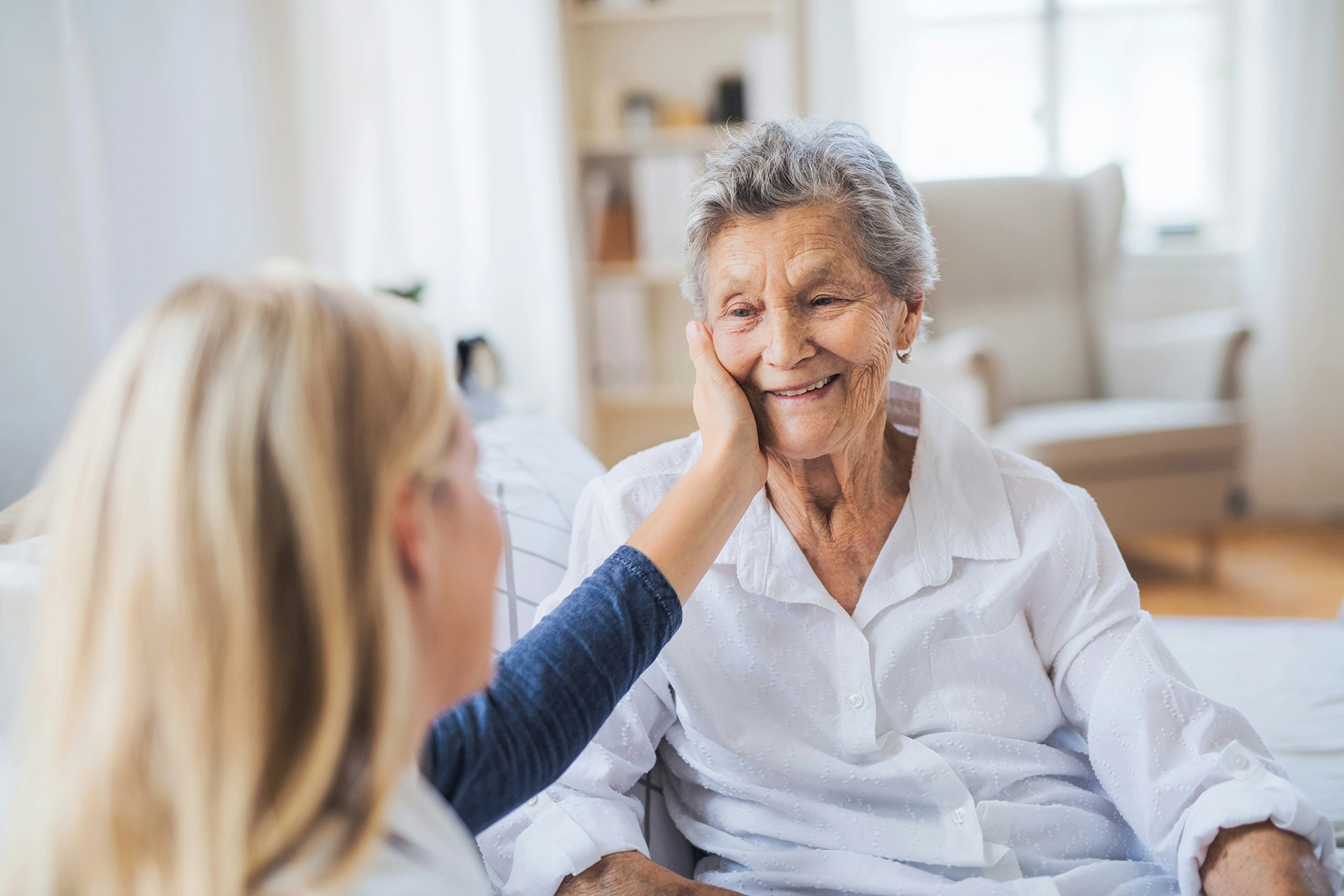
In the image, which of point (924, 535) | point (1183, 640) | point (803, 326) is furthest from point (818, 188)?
point (1183, 640)

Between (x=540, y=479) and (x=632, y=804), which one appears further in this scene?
(x=540, y=479)

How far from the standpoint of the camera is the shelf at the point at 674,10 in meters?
3.88

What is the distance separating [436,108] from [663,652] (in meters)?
2.73

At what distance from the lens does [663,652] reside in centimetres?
115

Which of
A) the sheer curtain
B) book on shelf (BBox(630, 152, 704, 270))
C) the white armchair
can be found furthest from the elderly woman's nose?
book on shelf (BBox(630, 152, 704, 270))

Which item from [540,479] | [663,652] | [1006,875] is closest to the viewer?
[1006,875]

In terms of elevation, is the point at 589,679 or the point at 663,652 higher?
the point at 589,679

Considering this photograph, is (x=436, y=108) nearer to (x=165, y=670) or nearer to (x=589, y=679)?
(x=589, y=679)

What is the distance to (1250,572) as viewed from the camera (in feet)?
11.3

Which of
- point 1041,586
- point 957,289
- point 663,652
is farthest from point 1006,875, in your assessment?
point 957,289

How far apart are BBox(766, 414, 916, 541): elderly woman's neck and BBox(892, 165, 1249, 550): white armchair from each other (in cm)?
202

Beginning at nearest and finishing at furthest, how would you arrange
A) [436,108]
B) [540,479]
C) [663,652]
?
[663,652], [540,479], [436,108]

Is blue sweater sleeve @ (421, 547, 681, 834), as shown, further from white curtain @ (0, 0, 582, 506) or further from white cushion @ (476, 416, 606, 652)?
white curtain @ (0, 0, 582, 506)

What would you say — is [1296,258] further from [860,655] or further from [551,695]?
Result: [551,695]
